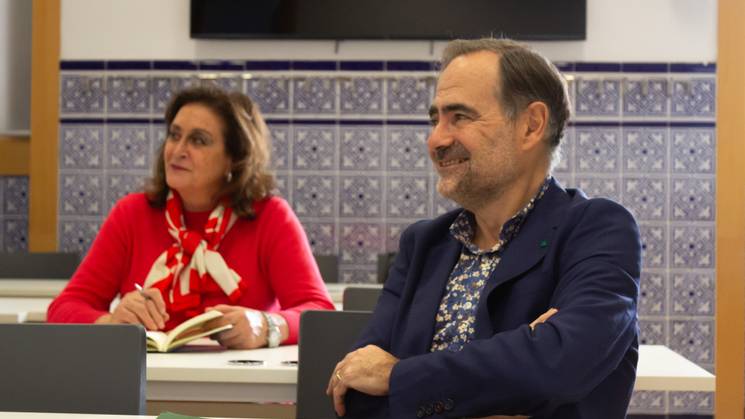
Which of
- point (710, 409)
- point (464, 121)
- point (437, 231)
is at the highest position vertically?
point (464, 121)

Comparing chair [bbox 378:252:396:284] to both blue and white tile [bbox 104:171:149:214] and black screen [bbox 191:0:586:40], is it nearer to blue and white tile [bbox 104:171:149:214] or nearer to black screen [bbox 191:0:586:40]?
black screen [bbox 191:0:586:40]

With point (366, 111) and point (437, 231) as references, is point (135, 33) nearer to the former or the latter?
point (366, 111)

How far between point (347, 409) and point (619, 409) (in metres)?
0.47

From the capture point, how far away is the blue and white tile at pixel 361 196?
5277 millimetres

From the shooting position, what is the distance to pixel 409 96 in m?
5.25

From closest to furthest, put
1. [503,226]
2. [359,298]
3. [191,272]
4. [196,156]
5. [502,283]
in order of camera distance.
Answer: [502,283]
[503,226]
[359,298]
[191,272]
[196,156]

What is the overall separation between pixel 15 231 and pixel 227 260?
9.23 feet

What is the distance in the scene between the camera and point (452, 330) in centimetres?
192

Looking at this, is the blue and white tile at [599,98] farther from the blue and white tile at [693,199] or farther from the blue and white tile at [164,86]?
the blue and white tile at [164,86]

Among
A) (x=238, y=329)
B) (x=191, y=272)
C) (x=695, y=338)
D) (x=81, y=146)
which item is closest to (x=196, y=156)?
(x=191, y=272)

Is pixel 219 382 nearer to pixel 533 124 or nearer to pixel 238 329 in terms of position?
pixel 238 329

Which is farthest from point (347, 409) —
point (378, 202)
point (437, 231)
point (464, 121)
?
point (378, 202)

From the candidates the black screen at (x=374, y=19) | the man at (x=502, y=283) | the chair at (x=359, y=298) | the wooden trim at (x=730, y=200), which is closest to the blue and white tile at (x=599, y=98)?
the black screen at (x=374, y=19)

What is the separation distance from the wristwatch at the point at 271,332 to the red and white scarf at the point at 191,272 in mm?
279
